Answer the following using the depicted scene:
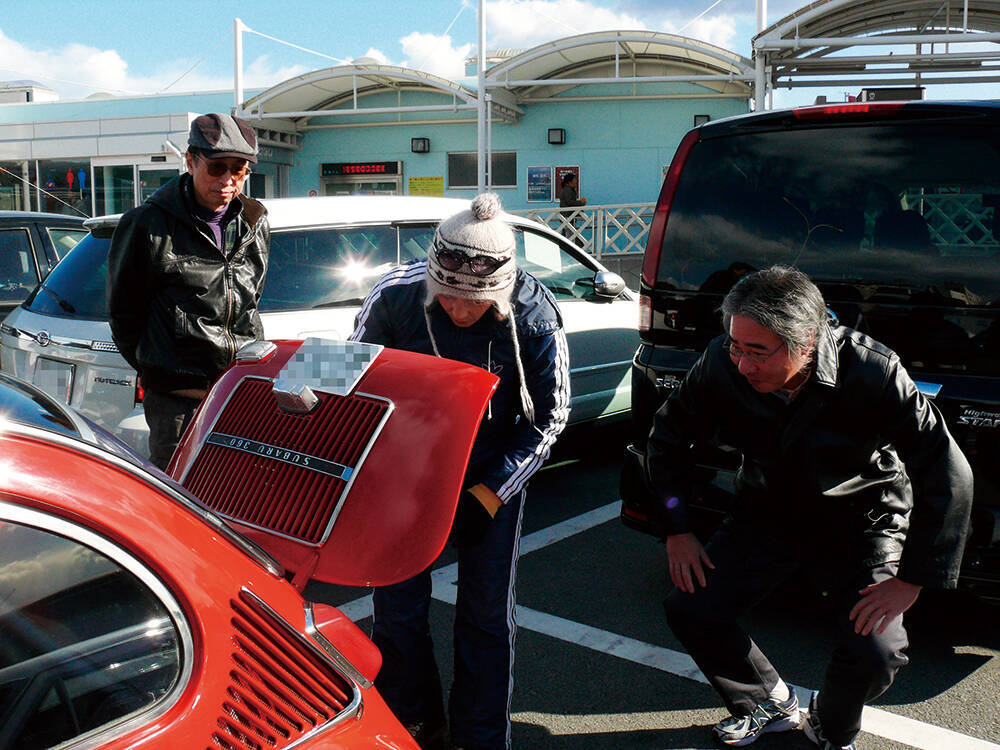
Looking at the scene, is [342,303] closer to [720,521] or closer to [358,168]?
[720,521]

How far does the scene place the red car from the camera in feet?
4.00

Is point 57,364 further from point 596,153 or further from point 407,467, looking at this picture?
point 596,153

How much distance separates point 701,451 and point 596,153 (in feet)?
57.5

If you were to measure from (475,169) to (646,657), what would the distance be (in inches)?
743

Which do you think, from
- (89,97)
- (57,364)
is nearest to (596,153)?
(89,97)

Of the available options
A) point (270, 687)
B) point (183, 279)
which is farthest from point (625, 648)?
point (270, 687)

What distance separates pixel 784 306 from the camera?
2.56m

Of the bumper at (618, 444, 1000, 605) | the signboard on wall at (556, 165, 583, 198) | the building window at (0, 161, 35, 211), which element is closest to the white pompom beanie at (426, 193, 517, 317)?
the bumper at (618, 444, 1000, 605)

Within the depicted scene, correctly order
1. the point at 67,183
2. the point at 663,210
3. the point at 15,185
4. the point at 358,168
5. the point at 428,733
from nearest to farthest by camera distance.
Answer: the point at 428,733 → the point at 663,210 → the point at 358,168 → the point at 67,183 → the point at 15,185

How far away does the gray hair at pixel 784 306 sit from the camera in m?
2.56

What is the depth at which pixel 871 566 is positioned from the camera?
278 cm

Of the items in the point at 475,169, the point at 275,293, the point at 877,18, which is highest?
the point at 877,18

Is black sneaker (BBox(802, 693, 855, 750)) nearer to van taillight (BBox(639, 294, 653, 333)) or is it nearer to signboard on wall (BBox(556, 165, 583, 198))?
van taillight (BBox(639, 294, 653, 333))

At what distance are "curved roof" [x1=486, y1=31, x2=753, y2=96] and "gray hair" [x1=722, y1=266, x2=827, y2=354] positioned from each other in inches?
562
